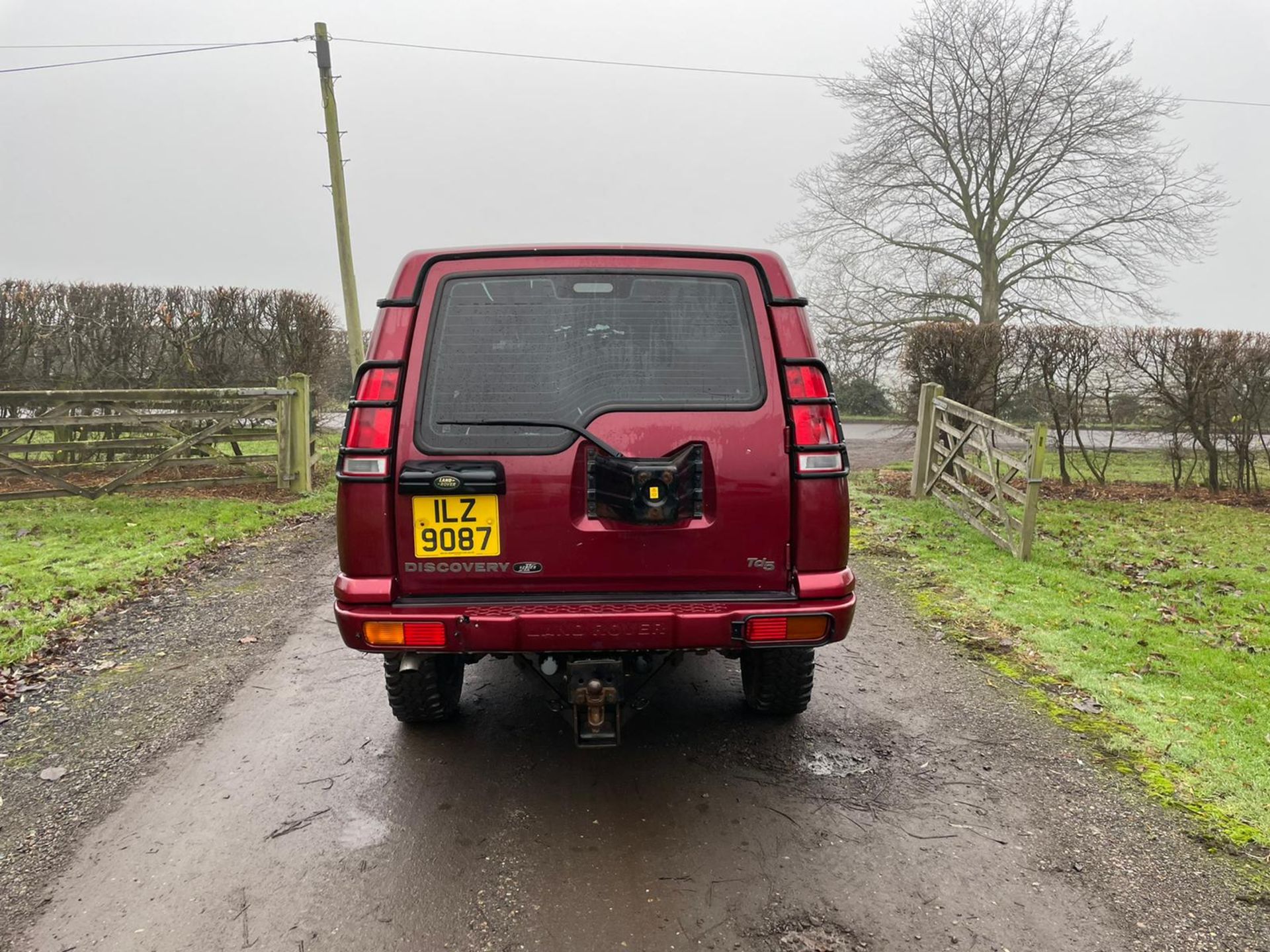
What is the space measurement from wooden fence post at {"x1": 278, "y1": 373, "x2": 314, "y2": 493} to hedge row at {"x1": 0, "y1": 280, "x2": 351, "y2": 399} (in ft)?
8.58

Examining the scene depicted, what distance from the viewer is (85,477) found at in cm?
902

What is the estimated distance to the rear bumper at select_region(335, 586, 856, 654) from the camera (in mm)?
2631

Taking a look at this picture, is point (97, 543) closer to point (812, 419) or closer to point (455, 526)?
point (455, 526)

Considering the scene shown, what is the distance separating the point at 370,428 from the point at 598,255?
1019 millimetres

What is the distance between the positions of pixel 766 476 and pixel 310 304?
37.1 ft

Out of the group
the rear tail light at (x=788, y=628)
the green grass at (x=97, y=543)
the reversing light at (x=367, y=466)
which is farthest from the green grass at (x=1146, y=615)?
the green grass at (x=97, y=543)

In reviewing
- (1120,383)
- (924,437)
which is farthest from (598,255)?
(1120,383)

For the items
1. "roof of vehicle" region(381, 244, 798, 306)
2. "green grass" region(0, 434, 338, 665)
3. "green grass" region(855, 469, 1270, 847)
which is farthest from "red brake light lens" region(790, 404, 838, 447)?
"green grass" region(0, 434, 338, 665)

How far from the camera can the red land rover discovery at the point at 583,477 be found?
2646 millimetres

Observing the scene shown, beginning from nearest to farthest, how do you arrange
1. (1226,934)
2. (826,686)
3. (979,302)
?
(1226,934)
(826,686)
(979,302)

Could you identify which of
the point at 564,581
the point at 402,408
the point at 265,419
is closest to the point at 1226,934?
the point at 564,581

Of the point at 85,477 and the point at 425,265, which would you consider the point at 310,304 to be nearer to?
the point at 85,477

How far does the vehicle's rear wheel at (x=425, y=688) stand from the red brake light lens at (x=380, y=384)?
3.72 ft

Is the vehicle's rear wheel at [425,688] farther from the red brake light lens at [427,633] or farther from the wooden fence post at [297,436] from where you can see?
the wooden fence post at [297,436]
